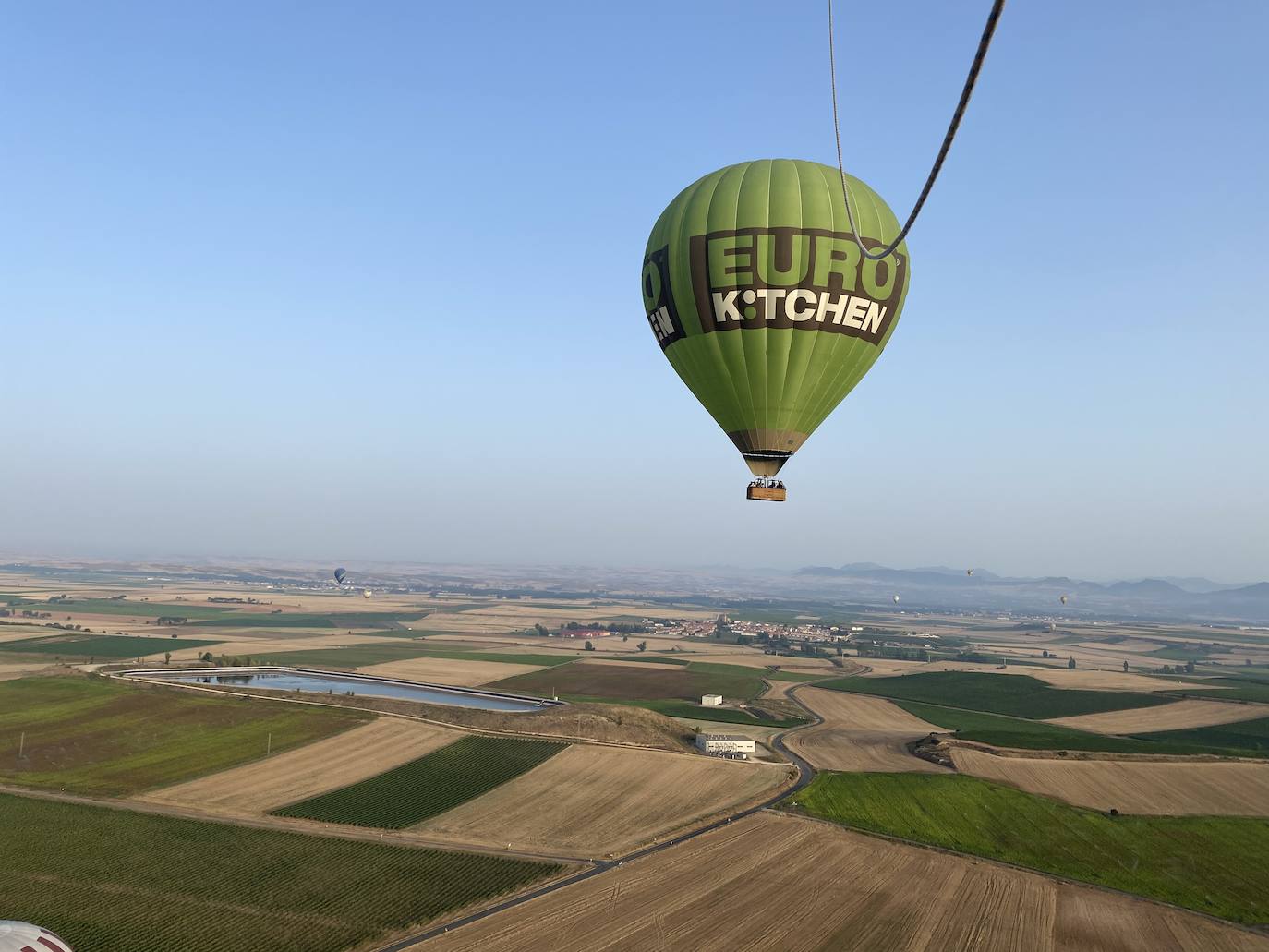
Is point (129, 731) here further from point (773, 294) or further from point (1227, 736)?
point (1227, 736)

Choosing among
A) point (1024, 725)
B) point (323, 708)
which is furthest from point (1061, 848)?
point (323, 708)

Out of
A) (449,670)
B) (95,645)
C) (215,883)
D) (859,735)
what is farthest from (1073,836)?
(95,645)

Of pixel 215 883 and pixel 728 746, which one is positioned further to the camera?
pixel 728 746

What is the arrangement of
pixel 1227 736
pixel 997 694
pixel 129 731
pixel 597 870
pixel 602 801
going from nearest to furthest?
pixel 597 870 → pixel 602 801 → pixel 129 731 → pixel 1227 736 → pixel 997 694

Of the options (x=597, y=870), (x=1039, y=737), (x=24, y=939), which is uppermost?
(x=24, y=939)

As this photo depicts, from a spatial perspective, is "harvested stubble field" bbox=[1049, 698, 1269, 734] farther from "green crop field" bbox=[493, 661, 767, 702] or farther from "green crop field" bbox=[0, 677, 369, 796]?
"green crop field" bbox=[0, 677, 369, 796]

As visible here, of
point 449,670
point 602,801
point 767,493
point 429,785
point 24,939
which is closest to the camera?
point 24,939

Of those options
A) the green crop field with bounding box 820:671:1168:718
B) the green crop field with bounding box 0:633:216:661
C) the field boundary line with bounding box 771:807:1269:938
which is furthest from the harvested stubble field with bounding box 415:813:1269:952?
the green crop field with bounding box 0:633:216:661

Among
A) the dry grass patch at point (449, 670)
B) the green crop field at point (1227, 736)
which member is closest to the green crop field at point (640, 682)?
the dry grass patch at point (449, 670)
